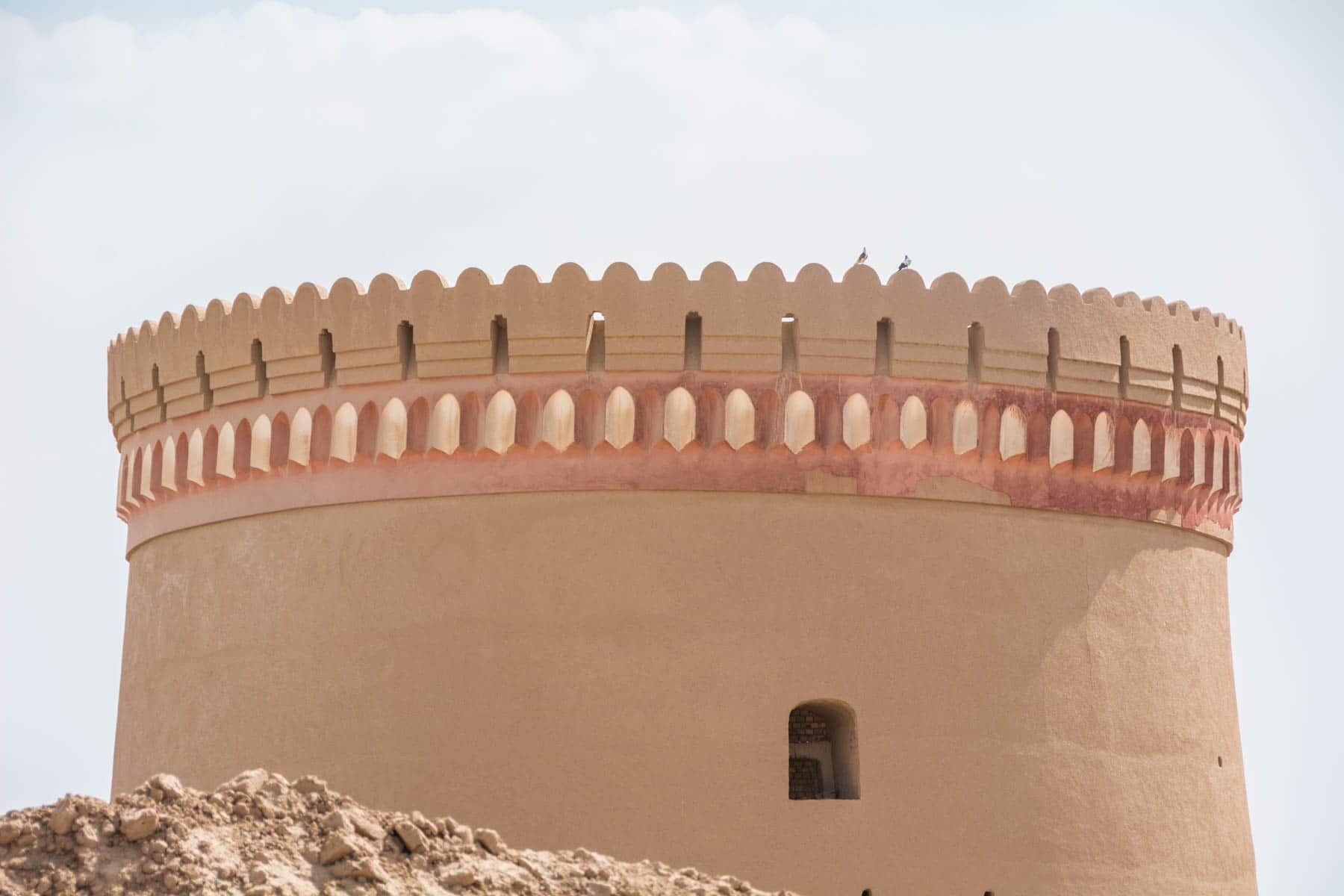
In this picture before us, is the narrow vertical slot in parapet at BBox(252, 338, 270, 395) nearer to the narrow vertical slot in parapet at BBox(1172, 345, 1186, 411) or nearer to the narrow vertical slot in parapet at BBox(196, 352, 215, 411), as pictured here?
the narrow vertical slot in parapet at BBox(196, 352, 215, 411)

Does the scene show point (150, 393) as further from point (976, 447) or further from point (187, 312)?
point (976, 447)

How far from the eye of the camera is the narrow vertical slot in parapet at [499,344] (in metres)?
13.2

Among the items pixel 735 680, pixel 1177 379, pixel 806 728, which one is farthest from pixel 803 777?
pixel 1177 379

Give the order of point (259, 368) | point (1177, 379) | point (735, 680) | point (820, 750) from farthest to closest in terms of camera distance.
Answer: point (1177, 379), point (259, 368), point (820, 750), point (735, 680)

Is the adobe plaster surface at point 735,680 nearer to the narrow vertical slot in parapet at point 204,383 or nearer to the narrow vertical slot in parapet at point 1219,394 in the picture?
the narrow vertical slot in parapet at point 204,383

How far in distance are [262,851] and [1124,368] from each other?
6810mm

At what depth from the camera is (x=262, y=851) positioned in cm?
962

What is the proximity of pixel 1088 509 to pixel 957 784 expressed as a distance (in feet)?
6.66

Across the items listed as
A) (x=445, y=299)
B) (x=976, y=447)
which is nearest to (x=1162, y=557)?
(x=976, y=447)

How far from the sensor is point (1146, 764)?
44.9 ft

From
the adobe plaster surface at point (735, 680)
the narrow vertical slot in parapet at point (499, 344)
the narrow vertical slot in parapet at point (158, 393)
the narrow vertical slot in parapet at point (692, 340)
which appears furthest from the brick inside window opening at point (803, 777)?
the narrow vertical slot in parapet at point (158, 393)

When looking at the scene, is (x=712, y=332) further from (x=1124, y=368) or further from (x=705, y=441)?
(x=1124, y=368)

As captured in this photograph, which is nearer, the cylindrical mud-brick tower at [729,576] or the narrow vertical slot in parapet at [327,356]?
the cylindrical mud-brick tower at [729,576]

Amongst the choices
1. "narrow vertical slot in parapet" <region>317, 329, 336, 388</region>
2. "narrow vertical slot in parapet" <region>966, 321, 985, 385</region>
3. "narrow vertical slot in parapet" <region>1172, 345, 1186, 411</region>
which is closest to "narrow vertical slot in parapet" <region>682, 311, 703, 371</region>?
"narrow vertical slot in parapet" <region>966, 321, 985, 385</region>
